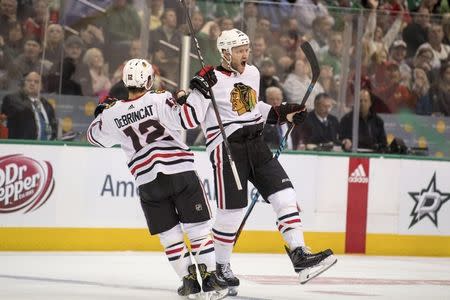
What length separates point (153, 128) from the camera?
5.82 meters

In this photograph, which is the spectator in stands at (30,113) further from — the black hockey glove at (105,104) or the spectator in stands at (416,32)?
the spectator in stands at (416,32)

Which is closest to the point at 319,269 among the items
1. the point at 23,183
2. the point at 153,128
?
the point at 153,128

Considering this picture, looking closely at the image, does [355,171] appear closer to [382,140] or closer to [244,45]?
[382,140]

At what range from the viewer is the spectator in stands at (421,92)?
33.1ft

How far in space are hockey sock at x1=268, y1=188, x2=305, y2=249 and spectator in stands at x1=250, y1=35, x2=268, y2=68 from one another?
329 centimetres

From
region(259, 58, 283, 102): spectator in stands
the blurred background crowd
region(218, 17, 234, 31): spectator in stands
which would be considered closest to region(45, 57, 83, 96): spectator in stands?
the blurred background crowd

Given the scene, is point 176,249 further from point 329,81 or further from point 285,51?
point 329,81

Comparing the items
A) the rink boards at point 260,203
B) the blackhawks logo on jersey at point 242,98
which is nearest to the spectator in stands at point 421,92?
the rink boards at point 260,203

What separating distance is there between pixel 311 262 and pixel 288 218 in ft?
1.05

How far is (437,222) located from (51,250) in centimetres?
343

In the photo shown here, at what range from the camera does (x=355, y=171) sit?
31.5 feet

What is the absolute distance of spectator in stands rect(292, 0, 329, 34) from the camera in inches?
377

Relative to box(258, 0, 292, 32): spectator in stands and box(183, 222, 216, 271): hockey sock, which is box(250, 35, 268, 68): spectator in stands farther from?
box(183, 222, 216, 271): hockey sock

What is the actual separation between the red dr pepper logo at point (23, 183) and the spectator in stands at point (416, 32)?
3.56m
